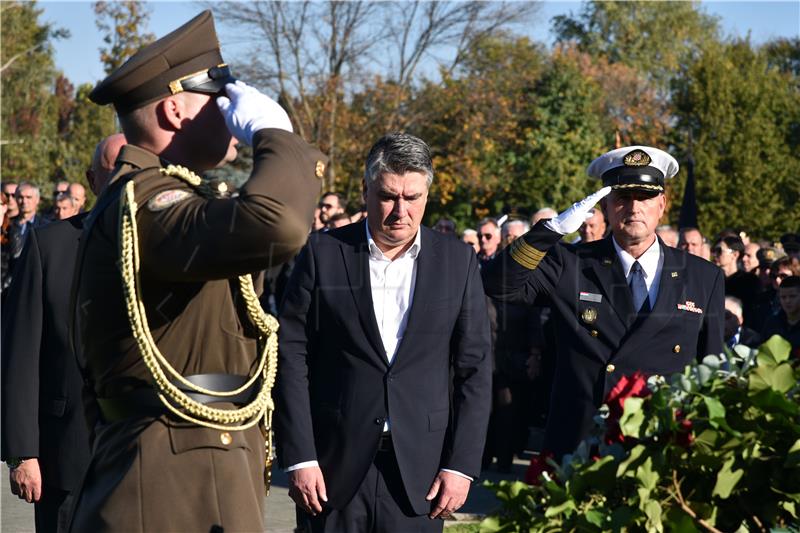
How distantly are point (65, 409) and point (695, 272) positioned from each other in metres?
2.80

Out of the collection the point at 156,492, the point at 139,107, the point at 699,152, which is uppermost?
the point at 699,152

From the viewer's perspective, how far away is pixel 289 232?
9.80 feet

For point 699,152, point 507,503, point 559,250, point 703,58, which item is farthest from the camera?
point 703,58

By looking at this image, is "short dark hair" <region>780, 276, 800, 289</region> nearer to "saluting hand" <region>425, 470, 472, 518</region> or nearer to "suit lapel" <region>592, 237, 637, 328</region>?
"suit lapel" <region>592, 237, 637, 328</region>

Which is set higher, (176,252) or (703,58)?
(703,58)

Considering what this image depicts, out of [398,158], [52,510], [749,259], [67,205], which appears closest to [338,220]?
[67,205]

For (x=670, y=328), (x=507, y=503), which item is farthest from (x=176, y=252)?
(x=670, y=328)

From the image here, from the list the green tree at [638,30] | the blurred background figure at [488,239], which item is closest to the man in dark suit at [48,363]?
the blurred background figure at [488,239]

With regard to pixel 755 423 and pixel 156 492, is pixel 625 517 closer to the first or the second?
pixel 755 423

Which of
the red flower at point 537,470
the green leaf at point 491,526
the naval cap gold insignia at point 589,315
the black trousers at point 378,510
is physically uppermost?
the naval cap gold insignia at point 589,315

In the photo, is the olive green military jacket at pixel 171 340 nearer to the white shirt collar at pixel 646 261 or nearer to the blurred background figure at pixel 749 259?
the white shirt collar at pixel 646 261

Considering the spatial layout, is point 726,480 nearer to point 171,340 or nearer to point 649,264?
point 171,340

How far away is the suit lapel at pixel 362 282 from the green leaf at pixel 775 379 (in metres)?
2.20

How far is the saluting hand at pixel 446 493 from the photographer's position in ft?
15.7
